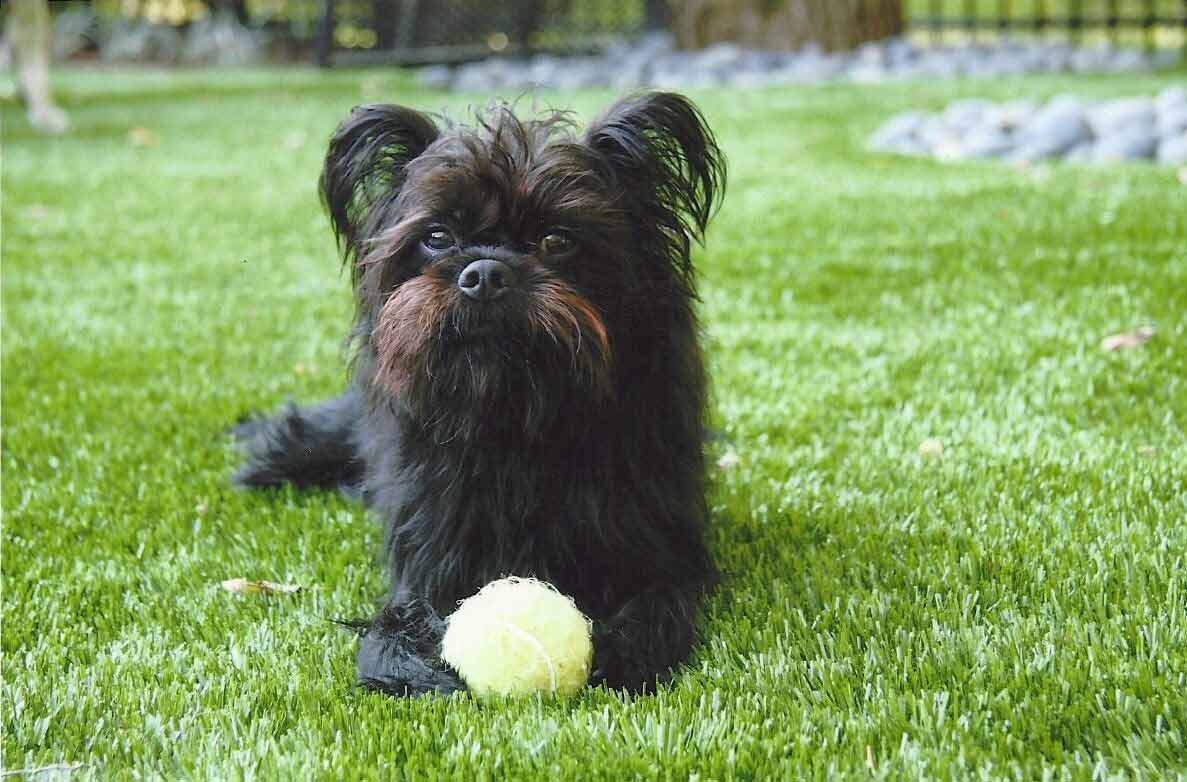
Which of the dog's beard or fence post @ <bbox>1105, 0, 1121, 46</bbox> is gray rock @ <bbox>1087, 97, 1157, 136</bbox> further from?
fence post @ <bbox>1105, 0, 1121, 46</bbox>

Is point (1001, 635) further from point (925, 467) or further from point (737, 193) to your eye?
point (737, 193)

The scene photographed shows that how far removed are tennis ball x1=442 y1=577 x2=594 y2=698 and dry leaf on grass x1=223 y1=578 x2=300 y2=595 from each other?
65cm

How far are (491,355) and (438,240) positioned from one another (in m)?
0.29

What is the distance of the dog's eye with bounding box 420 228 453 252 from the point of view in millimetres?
2672

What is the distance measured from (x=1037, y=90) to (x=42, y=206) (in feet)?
29.5

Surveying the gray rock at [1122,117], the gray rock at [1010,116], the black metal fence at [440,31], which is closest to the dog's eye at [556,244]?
the gray rock at [1122,117]

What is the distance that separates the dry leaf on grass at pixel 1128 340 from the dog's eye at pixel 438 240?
2.89 metres

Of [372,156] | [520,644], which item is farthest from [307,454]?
[520,644]

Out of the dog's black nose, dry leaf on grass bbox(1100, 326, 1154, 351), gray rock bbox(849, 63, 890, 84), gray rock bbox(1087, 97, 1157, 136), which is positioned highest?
gray rock bbox(849, 63, 890, 84)

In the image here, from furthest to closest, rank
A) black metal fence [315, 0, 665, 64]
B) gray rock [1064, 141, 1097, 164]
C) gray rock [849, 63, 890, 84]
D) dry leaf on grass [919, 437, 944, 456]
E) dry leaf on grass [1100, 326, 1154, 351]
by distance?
black metal fence [315, 0, 665, 64] < gray rock [849, 63, 890, 84] < gray rock [1064, 141, 1097, 164] < dry leaf on grass [1100, 326, 1154, 351] < dry leaf on grass [919, 437, 944, 456]

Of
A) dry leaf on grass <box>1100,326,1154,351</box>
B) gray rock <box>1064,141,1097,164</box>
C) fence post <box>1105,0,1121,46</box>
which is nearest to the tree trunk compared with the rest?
fence post <box>1105,0,1121,46</box>

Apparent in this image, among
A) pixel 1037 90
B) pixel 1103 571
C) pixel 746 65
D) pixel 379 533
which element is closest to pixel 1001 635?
pixel 1103 571

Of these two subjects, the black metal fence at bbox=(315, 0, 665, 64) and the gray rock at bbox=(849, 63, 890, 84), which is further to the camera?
the black metal fence at bbox=(315, 0, 665, 64)

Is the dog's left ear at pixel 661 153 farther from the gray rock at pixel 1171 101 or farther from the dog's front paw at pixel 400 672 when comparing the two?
the gray rock at pixel 1171 101
